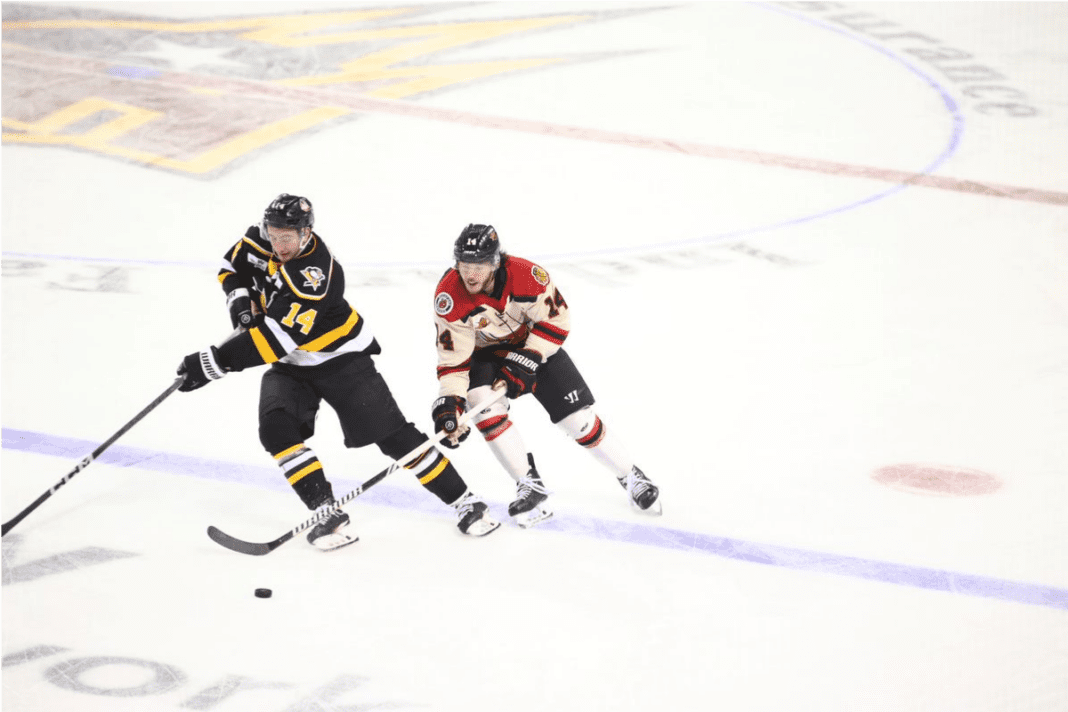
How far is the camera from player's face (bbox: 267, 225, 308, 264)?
3.95 metres

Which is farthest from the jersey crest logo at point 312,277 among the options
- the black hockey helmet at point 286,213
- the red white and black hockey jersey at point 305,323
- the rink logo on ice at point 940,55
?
the rink logo on ice at point 940,55

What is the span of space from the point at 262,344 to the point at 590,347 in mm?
2220

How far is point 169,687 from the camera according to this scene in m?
3.34

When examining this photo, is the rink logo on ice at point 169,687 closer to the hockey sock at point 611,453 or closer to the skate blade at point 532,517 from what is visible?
the skate blade at point 532,517

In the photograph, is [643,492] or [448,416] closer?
[448,416]

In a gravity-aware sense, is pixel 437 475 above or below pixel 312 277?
below

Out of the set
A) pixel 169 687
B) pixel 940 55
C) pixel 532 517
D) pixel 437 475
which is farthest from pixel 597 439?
pixel 940 55

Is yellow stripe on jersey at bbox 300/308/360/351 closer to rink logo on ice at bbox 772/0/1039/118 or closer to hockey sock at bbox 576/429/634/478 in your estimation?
hockey sock at bbox 576/429/634/478

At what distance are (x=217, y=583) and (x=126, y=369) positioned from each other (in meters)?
2.04

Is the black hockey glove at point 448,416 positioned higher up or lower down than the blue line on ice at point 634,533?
higher up

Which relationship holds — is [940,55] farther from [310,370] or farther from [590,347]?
[310,370]

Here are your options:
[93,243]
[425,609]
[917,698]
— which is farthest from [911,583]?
[93,243]

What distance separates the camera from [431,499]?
14.9 feet

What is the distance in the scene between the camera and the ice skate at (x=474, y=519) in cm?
421
